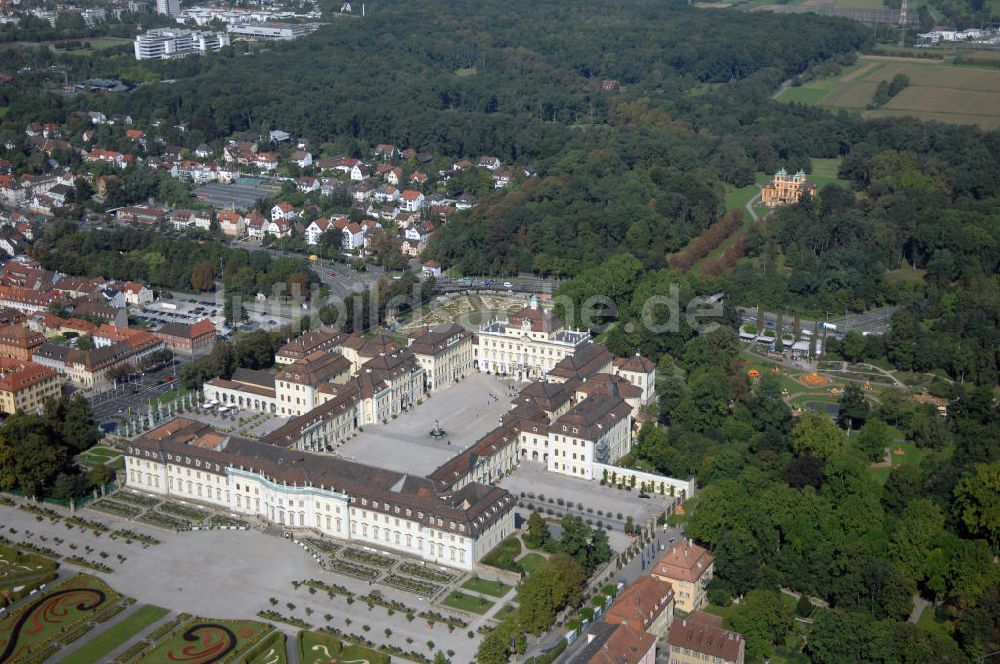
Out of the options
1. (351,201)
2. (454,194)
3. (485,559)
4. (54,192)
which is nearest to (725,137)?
(454,194)

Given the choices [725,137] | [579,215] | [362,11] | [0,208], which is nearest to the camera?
[579,215]

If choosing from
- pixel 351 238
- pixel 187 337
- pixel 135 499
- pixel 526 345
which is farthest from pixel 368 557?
pixel 351 238

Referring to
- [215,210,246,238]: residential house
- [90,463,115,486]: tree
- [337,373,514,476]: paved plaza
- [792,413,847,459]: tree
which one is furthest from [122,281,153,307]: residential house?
[792,413,847,459]: tree

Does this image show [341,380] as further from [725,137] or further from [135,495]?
[725,137]

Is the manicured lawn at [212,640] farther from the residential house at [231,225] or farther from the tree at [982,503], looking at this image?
the residential house at [231,225]

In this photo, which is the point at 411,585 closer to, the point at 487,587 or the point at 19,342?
the point at 487,587
